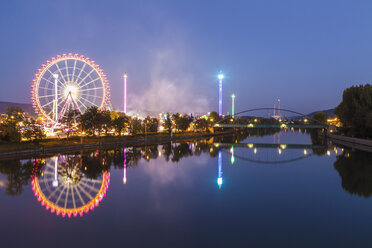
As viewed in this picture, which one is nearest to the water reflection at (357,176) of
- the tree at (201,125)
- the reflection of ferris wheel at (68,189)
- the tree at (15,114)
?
the reflection of ferris wheel at (68,189)

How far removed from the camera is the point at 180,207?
15117 millimetres

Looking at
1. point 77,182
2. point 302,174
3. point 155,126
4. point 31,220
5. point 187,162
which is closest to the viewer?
point 31,220

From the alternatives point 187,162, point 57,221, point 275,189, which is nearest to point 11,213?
point 57,221

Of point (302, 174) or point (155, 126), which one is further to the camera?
point (155, 126)

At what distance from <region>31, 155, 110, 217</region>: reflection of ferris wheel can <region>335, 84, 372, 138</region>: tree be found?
43272 millimetres

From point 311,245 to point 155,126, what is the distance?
197 ft

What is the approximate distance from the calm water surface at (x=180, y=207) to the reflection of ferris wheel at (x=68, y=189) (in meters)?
0.06

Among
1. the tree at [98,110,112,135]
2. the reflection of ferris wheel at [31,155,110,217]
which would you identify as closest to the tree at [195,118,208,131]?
the tree at [98,110,112,135]

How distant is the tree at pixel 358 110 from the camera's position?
161 feet

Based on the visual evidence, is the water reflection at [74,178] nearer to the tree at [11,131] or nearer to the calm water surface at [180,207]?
the calm water surface at [180,207]

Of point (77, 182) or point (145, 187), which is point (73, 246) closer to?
point (145, 187)

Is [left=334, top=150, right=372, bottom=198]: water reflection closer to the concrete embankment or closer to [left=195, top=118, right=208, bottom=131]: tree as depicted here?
the concrete embankment

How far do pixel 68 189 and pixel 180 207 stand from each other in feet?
28.7

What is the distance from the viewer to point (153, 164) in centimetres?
3009
